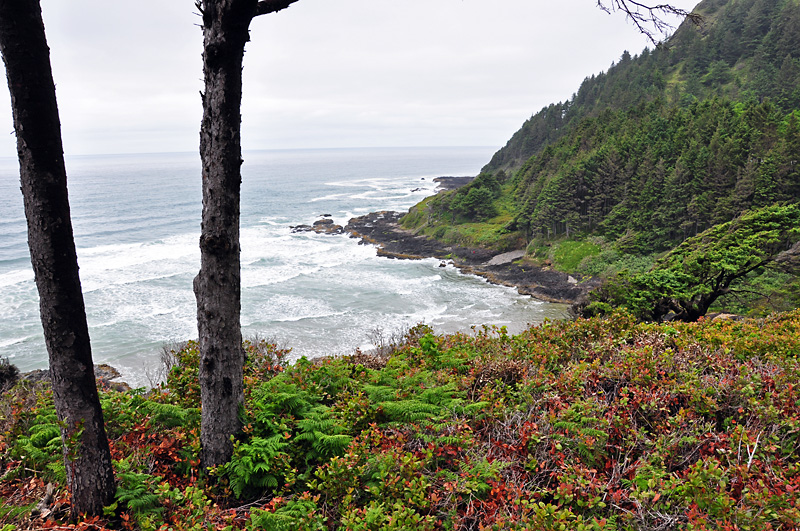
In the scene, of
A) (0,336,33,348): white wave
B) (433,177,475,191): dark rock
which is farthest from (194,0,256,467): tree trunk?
(433,177,475,191): dark rock

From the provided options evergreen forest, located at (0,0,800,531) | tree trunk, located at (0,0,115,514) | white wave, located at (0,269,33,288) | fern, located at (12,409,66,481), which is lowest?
white wave, located at (0,269,33,288)

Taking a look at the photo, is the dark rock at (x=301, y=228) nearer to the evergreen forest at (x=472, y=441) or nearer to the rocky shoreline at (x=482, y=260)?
the rocky shoreline at (x=482, y=260)

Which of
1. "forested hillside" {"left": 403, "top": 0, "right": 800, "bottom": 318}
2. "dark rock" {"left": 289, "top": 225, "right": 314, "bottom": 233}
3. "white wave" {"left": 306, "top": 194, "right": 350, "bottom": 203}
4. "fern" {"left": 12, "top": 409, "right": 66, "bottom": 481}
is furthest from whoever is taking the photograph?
"white wave" {"left": 306, "top": 194, "right": 350, "bottom": 203}

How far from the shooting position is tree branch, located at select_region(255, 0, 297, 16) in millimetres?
3529

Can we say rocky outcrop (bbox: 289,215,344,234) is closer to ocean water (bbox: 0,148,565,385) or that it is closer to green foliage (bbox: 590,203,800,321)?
ocean water (bbox: 0,148,565,385)

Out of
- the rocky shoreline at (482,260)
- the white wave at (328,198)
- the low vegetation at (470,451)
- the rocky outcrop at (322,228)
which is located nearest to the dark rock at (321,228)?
the rocky outcrop at (322,228)

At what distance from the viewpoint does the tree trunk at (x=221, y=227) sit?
142 inches

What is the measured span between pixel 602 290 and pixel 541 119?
88.8 meters

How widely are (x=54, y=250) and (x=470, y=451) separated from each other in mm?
4054

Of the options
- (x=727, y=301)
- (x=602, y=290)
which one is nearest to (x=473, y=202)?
(x=727, y=301)

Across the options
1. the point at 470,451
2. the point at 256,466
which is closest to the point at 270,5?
the point at 256,466

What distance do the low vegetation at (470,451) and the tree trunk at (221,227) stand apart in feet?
1.08

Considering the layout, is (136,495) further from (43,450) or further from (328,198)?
(328,198)

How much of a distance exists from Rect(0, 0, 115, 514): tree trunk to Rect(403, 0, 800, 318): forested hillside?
34.8 meters
